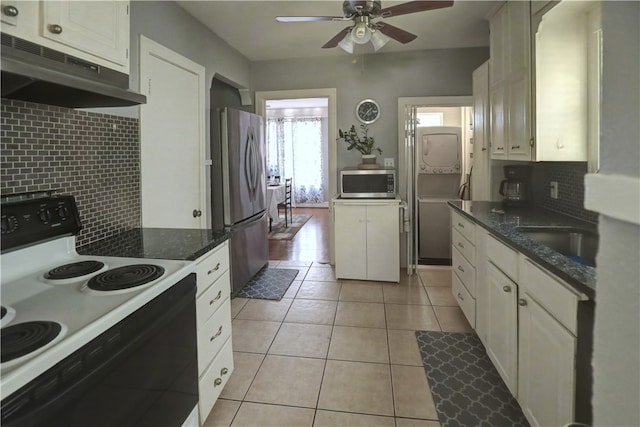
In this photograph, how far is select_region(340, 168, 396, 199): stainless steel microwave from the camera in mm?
3664

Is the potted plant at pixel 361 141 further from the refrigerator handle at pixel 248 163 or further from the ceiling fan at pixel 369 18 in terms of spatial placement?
the ceiling fan at pixel 369 18

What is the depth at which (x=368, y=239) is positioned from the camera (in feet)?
11.9

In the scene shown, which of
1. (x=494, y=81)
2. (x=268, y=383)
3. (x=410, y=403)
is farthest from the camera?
(x=494, y=81)

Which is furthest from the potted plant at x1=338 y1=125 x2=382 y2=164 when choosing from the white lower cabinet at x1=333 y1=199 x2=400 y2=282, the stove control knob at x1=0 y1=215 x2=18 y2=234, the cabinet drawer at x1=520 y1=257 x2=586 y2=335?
the stove control knob at x1=0 y1=215 x2=18 y2=234

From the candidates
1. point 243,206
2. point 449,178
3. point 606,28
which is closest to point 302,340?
point 243,206

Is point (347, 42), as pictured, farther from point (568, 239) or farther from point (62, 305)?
point (62, 305)

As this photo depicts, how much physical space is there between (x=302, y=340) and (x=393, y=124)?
8.71 feet

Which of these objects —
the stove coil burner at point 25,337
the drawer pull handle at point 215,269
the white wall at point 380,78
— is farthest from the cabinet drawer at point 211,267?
the white wall at point 380,78

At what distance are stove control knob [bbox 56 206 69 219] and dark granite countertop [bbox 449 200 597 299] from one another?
76.4 inches

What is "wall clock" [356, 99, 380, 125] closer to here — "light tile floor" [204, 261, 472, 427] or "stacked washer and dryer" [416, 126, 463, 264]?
"stacked washer and dryer" [416, 126, 463, 264]

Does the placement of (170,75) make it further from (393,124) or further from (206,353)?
(393,124)

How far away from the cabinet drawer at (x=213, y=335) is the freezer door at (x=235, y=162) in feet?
5.02

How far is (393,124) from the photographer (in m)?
4.05

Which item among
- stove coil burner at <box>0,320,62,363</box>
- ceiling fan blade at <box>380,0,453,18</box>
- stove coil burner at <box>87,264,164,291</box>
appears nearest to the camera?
stove coil burner at <box>0,320,62,363</box>
